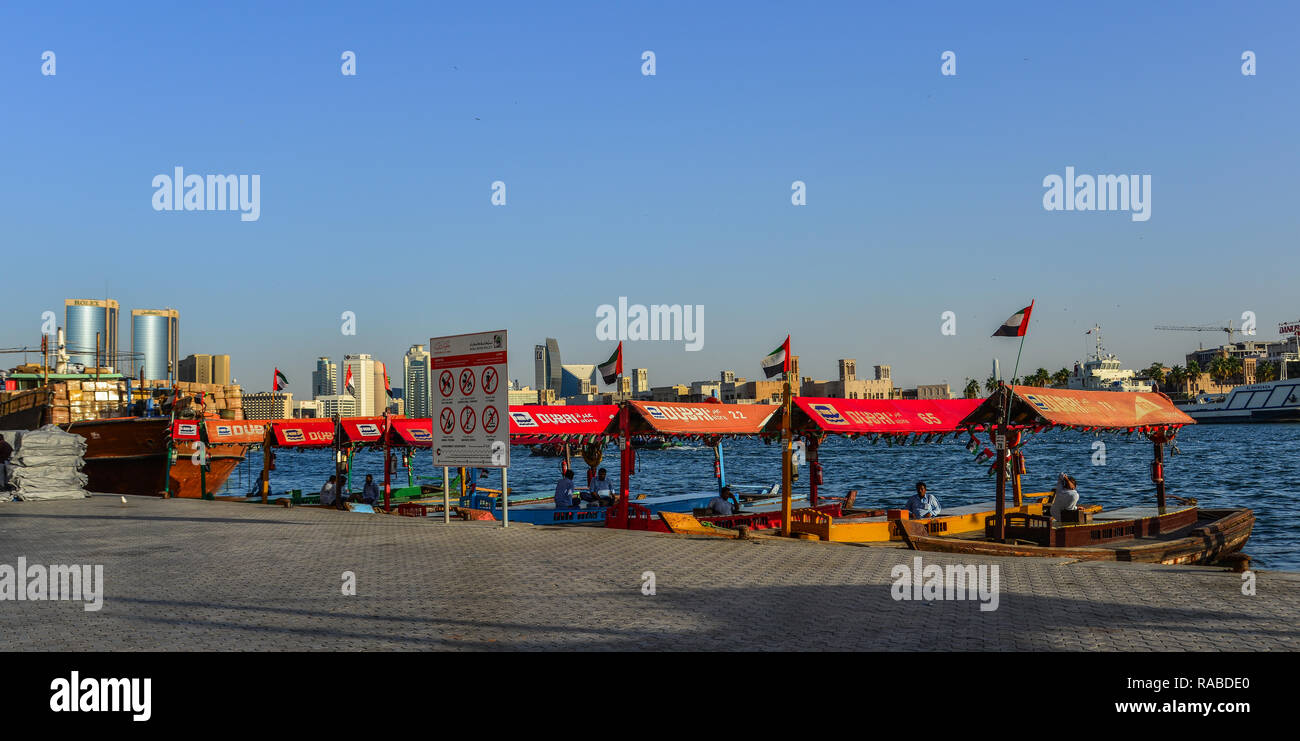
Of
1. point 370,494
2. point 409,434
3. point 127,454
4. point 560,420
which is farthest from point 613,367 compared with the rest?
point 127,454

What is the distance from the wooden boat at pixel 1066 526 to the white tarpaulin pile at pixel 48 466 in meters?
24.9

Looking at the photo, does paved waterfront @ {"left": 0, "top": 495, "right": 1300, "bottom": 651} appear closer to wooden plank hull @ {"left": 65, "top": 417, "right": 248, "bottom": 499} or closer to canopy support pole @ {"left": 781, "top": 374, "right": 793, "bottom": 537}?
canopy support pole @ {"left": 781, "top": 374, "right": 793, "bottom": 537}

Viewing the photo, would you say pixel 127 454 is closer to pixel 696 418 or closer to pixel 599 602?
pixel 696 418

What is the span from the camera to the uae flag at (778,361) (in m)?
19.8

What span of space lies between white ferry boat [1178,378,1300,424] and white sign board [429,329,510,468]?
145 m

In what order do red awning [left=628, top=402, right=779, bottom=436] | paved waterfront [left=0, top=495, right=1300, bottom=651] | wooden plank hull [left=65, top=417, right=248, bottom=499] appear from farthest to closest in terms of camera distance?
wooden plank hull [left=65, top=417, right=248, bottom=499] < red awning [left=628, top=402, right=779, bottom=436] < paved waterfront [left=0, top=495, right=1300, bottom=651]

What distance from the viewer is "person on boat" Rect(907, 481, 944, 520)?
21509mm

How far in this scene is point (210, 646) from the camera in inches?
327

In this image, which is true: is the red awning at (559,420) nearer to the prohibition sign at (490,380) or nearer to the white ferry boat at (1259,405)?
the prohibition sign at (490,380)

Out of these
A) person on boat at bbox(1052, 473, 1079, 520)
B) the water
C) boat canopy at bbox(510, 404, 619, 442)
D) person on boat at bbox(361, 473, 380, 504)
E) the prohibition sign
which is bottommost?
the water

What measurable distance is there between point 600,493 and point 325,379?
130608 millimetres

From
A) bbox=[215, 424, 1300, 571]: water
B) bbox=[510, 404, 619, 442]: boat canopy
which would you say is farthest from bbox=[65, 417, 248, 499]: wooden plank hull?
bbox=[510, 404, 619, 442]: boat canopy

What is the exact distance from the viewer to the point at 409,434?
94.7ft
